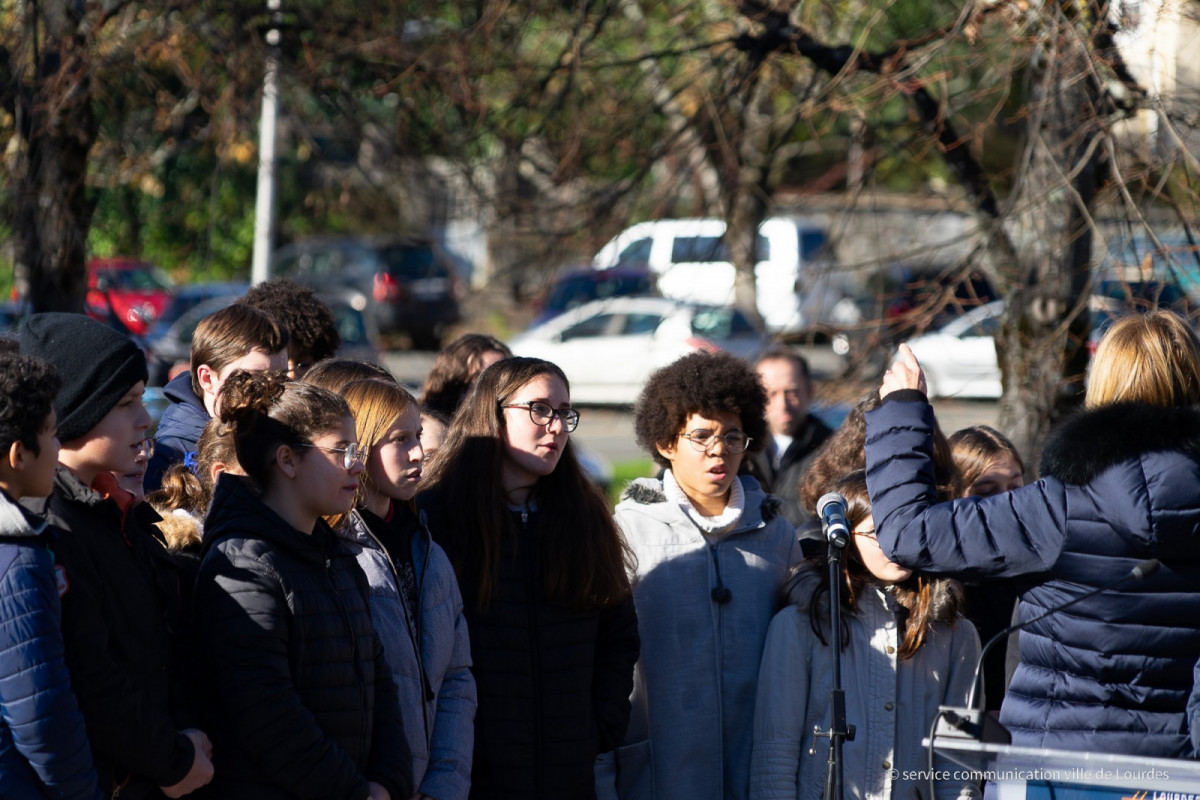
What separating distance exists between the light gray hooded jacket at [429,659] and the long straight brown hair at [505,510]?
0.16 metres

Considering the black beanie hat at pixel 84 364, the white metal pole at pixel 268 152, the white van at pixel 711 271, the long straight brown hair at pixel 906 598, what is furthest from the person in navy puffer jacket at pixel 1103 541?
the white metal pole at pixel 268 152

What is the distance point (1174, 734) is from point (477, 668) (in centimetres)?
181

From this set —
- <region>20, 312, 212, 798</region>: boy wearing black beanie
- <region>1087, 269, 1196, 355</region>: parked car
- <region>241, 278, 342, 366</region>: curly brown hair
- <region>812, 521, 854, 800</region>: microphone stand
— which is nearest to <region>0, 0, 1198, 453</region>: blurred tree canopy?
<region>1087, 269, 1196, 355</region>: parked car

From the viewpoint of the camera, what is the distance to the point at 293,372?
4531 mm

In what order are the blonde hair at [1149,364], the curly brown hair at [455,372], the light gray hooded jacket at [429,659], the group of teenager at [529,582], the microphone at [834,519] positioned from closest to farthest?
1. the group of teenager at [529,582]
2. the blonde hair at [1149,364]
3. the microphone at [834,519]
4. the light gray hooded jacket at [429,659]
5. the curly brown hair at [455,372]

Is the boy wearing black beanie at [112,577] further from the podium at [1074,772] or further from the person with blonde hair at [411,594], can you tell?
the podium at [1074,772]

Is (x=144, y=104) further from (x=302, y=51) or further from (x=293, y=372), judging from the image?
(x=293, y=372)

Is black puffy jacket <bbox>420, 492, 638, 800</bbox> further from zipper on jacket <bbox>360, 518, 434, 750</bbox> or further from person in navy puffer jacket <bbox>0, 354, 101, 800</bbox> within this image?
person in navy puffer jacket <bbox>0, 354, 101, 800</bbox>

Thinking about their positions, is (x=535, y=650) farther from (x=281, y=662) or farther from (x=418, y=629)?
(x=281, y=662)

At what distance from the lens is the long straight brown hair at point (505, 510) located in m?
3.62

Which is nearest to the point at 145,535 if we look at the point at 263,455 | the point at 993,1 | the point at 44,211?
the point at 263,455

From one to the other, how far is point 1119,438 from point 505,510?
5.55ft

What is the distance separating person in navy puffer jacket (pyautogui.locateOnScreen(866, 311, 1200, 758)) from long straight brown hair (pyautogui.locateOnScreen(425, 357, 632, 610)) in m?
0.89

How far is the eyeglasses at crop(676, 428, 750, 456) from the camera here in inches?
160
